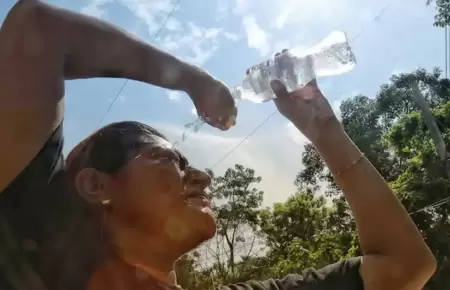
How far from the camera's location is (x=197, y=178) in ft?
2.70

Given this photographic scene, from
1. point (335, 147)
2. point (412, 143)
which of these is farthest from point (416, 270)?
point (412, 143)

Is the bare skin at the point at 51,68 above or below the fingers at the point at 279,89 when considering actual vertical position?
below

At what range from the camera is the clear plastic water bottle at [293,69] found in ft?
4.47

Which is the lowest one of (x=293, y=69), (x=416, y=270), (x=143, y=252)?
(x=416, y=270)

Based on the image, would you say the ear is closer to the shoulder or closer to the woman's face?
the woman's face

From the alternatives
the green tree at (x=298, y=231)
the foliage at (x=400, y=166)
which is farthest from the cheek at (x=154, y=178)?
the green tree at (x=298, y=231)

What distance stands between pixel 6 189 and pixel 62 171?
0.11m

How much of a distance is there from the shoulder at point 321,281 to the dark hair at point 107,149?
336mm

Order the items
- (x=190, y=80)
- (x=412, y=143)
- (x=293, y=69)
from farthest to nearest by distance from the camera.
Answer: (x=412, y=143) < (x=293, y=69) < (x=190, y=80)

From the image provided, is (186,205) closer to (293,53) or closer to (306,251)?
(293,53)

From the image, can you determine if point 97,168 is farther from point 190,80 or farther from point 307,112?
point 307,112

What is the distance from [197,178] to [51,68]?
29 cm

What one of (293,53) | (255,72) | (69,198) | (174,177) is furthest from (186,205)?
(293,53)

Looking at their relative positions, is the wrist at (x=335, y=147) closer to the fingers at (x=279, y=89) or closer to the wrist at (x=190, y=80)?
the fingers at (x=279, y=89)
